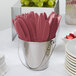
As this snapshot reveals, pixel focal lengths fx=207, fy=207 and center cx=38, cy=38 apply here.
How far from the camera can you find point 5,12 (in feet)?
7.15

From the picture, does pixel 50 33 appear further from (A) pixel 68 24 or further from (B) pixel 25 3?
(A) pixel 68 24

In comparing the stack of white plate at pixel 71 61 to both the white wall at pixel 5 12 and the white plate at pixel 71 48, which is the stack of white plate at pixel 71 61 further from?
the white wall at pixel 5 12

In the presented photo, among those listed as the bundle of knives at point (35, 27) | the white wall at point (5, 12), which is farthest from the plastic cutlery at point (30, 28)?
the white wall at point (5, 12)

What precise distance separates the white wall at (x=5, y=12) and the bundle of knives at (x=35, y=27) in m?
1.52

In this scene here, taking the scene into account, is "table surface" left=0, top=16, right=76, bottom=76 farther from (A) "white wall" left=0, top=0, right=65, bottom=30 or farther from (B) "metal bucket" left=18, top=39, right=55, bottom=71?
(A) "white wall" left=0, top=0, right=65, bottom=30

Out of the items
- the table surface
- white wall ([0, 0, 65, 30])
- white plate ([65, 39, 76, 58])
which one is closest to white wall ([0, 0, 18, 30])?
white wall ([0, 0, 65, 30])

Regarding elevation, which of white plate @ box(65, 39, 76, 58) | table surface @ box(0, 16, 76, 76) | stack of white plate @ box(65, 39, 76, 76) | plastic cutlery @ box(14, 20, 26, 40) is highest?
plastic cutlery @ box(14, 20, 26, 40)

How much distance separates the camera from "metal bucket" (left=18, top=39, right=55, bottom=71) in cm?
68

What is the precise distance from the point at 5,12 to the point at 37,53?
5.13ft

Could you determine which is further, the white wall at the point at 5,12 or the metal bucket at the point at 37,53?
the white wall at the point at 5,12

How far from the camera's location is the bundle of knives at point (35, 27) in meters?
0.66

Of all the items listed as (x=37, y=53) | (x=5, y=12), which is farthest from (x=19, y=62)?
(x=5, y=12)

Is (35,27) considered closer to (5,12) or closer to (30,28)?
(30,28)

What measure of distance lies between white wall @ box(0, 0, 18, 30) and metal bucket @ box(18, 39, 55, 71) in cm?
152
